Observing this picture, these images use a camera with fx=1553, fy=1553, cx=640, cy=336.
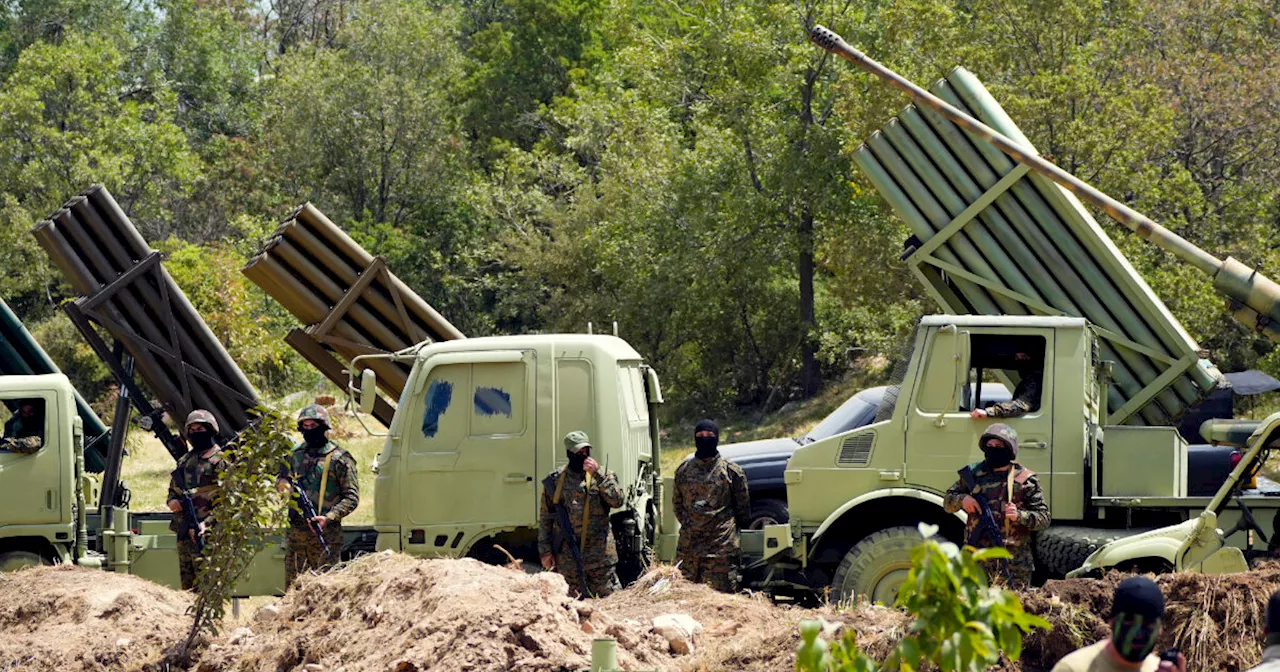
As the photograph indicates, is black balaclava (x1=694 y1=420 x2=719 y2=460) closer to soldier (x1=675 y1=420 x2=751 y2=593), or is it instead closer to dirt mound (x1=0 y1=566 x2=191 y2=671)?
soldier (x1=675 y1=420 x2=751 y2=593)

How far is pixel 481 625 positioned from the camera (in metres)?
7.73

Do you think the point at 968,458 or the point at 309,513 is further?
the point at 309,513

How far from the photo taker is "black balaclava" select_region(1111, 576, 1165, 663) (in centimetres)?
516

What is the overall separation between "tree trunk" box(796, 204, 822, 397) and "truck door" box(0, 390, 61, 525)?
17.5 meters

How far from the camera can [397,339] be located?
1283 centimetres

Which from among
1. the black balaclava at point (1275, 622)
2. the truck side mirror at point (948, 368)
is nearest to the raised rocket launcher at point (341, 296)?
the truck side mirror at point (948, 368)

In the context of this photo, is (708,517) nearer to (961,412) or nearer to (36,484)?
(961,412)

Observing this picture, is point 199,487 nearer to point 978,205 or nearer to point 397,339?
point 397,339

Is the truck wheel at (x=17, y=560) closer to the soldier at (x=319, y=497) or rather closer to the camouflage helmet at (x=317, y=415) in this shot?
the soldier at (x=319, y=497)

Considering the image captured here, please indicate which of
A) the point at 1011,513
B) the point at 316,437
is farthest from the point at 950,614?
the point at 316,437

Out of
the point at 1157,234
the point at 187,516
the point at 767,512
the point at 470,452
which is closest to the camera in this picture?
the point at 470,452

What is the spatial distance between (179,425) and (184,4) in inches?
1613

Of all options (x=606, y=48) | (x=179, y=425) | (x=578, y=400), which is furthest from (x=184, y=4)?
(x=578, y=400)

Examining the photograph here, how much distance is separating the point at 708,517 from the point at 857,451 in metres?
1.20
